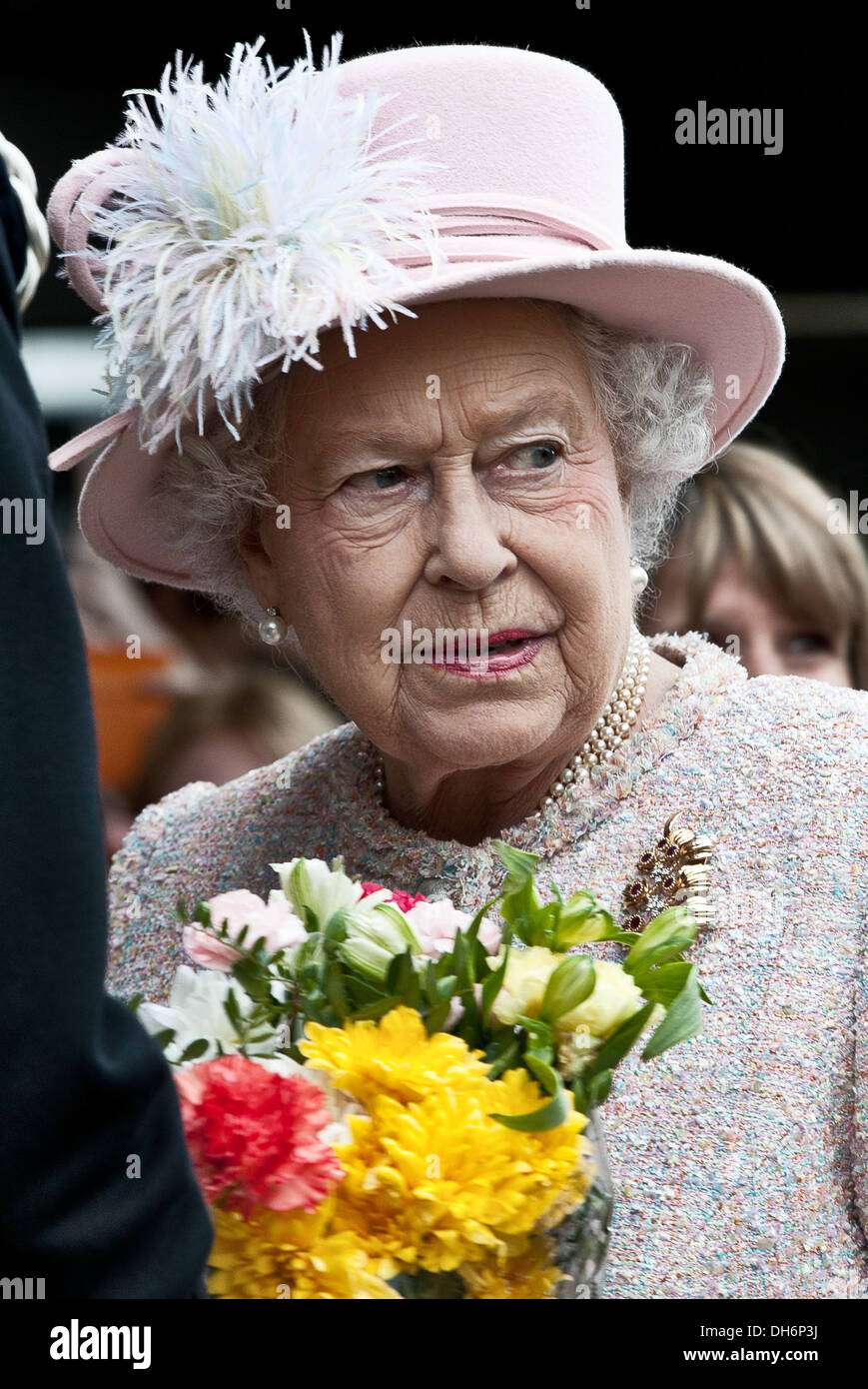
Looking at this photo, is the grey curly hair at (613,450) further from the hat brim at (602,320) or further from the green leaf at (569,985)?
the green leaf at (569,985)

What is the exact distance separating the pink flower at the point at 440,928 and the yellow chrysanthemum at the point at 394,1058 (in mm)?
97

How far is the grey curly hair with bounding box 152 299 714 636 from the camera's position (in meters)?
2.11

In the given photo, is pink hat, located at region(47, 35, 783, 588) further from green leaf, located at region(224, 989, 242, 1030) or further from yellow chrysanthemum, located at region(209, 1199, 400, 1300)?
yellow chrysanthemum, located at region(209, 1199, 400, 1300)

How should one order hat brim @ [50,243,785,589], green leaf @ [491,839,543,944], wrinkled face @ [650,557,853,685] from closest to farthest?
green leaf @ [491,839,543,944], hat brim @ [50,243,785,589], wrinkled face @ [650,557,853,685]

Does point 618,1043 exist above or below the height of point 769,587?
above

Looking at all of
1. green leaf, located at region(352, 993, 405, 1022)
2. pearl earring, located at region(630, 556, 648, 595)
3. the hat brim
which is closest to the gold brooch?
pearl earring, located at region(630, 556, 648, 595)

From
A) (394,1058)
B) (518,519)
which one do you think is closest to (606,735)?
(518,519)

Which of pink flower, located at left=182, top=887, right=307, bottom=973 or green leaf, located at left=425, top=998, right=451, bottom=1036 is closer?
green leaf, located at left=425, top=998, right=451, bottom=1036

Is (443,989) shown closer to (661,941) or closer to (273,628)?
(661,941)

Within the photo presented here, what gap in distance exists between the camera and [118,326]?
1.92 m

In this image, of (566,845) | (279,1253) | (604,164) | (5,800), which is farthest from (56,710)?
(604,164)

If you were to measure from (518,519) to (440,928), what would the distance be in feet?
2.26

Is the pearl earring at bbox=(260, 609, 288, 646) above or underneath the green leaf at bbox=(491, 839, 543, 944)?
underneath

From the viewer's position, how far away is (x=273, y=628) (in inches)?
90.6
